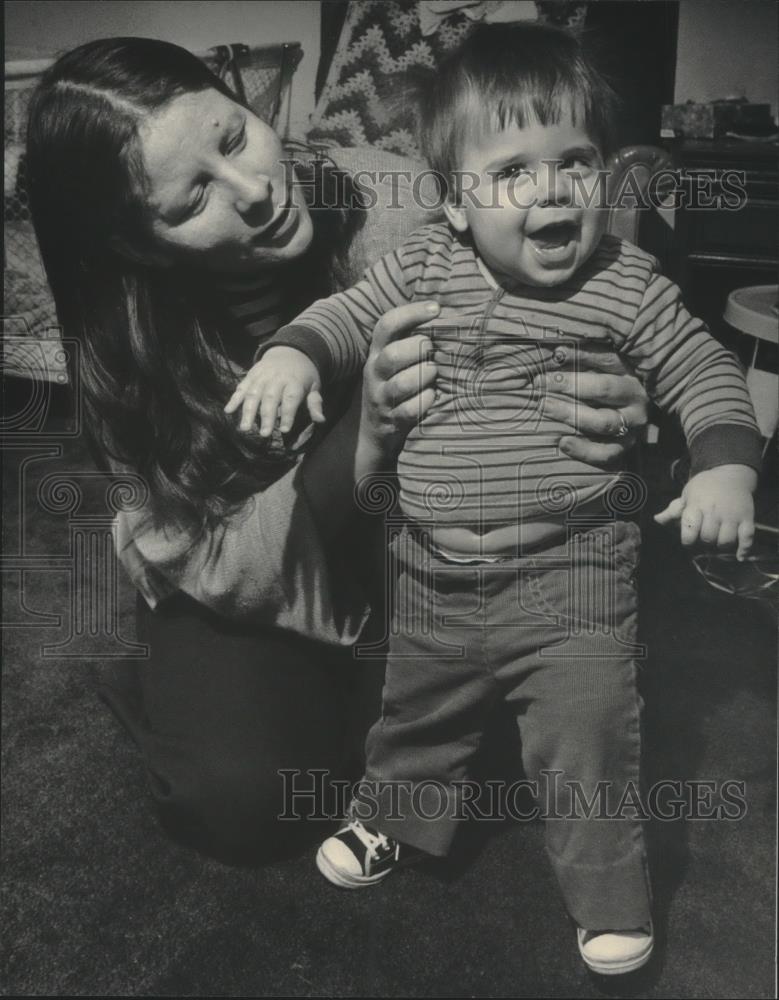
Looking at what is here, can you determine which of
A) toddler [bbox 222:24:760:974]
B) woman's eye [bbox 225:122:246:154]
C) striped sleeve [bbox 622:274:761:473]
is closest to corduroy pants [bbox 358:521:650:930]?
toddler [bbox 222:24:760:974]

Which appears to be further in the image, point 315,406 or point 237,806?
point 237,806

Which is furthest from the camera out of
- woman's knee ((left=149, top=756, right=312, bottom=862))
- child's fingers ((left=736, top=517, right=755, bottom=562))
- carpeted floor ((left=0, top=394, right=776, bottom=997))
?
woman's knee ((left=149, top=756, right=312, bottom=862))

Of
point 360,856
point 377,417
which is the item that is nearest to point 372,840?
point 360,856

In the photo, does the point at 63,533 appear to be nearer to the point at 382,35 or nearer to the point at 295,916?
the point at 295,916

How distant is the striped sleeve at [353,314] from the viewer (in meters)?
0.69

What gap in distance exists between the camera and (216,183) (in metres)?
0.67

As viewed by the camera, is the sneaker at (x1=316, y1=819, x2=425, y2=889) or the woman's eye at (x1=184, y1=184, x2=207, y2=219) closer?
the woman's eye at (x1=184, y1=184, x2=207, y2=219)

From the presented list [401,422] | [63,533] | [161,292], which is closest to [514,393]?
[401,422]

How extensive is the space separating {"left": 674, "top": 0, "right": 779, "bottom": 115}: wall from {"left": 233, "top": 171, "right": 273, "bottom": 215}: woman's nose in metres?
0.35

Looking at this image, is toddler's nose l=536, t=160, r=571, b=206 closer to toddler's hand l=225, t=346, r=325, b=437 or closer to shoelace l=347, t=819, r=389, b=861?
toddler's hand l=225, t=346, r=325, b=437

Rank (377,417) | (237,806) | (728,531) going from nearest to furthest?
(728,531), (377,417), (237,806)

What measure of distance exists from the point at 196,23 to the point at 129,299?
239 millimetres

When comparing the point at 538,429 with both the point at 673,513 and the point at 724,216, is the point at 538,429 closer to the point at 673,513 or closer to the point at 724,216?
the point at 673,513

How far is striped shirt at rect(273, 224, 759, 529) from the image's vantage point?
0.66m
